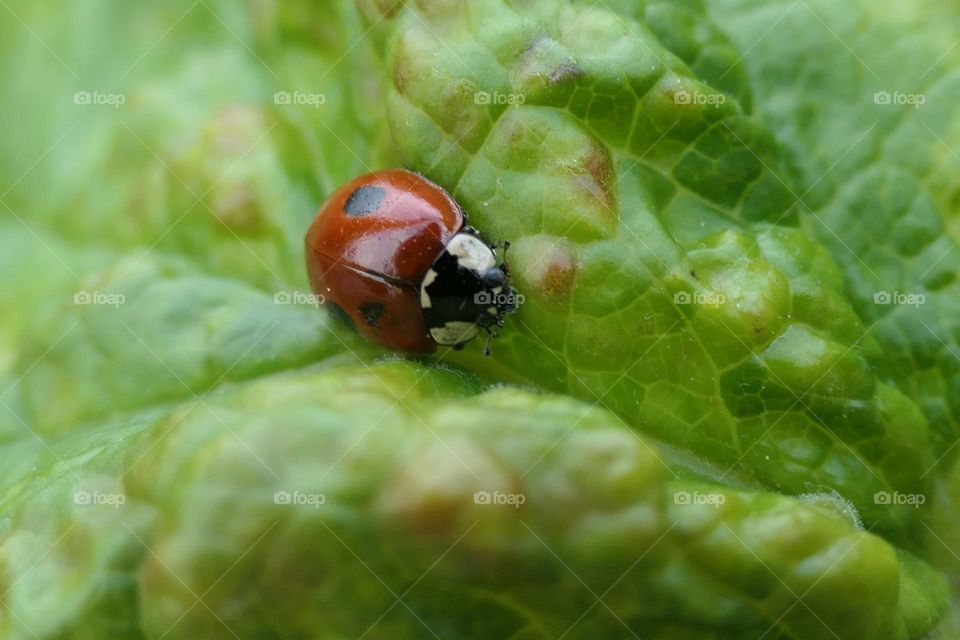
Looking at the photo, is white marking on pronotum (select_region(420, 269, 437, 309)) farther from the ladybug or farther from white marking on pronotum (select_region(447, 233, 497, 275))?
white marking on pronotum (select_region(447, 233, 497, 275))

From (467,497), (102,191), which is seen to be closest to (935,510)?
(467,497)

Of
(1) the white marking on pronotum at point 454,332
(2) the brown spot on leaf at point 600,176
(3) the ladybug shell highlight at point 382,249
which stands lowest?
(1) the white marking on pronotum at point 454,332

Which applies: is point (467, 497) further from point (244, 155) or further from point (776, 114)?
point (244, 155)

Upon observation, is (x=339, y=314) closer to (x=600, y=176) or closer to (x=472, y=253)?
(x=472, y=253)

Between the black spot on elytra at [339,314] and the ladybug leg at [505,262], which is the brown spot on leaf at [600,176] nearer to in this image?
the ladybug leg at [505,262]

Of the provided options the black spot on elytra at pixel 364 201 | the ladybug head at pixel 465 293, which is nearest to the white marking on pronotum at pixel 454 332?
the ladybug head at pixel 465 293

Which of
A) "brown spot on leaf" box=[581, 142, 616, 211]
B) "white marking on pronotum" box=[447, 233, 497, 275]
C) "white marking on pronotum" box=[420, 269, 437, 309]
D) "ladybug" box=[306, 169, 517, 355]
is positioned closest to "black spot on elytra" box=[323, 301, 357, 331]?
"ladybug" box=[306, 169, 517, 355]
